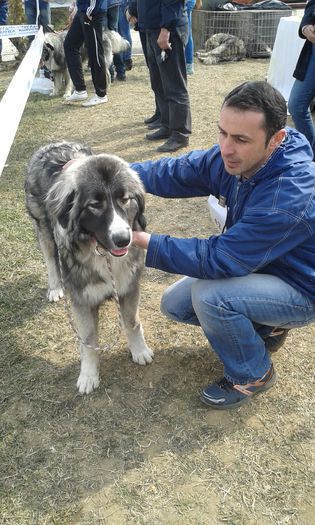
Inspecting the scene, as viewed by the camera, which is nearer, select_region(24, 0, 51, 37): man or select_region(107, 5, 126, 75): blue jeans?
select_region(107, 5, 126, 75): blue jeans

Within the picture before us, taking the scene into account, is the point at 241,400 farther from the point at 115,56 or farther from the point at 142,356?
the point at 115,56

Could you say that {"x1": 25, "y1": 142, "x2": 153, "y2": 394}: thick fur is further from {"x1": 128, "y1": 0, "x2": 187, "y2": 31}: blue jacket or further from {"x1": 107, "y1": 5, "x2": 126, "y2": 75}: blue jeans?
{"x1": 107, "y1": 5, "x2": 126, "y2": 75}: blue jeans

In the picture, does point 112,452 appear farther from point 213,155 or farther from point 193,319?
point 213,155

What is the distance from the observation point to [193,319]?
97.8 inches

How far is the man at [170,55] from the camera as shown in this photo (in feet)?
14.6

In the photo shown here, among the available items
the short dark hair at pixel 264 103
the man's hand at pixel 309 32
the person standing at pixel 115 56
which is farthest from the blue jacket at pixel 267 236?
the person standing at pixel 115 56

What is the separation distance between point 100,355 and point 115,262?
28.7 inches

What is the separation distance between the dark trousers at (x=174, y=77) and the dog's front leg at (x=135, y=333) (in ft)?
10.2

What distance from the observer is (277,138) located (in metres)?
1.87

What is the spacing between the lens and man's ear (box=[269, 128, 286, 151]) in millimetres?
1846

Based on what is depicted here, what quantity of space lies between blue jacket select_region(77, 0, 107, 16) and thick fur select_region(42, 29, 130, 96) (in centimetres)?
129

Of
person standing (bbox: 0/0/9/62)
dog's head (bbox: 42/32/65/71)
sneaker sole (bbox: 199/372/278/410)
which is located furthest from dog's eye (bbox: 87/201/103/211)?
person standing (bbox: 0/0/9/62)

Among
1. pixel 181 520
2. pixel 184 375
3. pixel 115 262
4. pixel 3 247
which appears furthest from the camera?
pixel 3 247

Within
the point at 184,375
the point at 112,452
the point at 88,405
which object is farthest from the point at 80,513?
the point at 184,375
